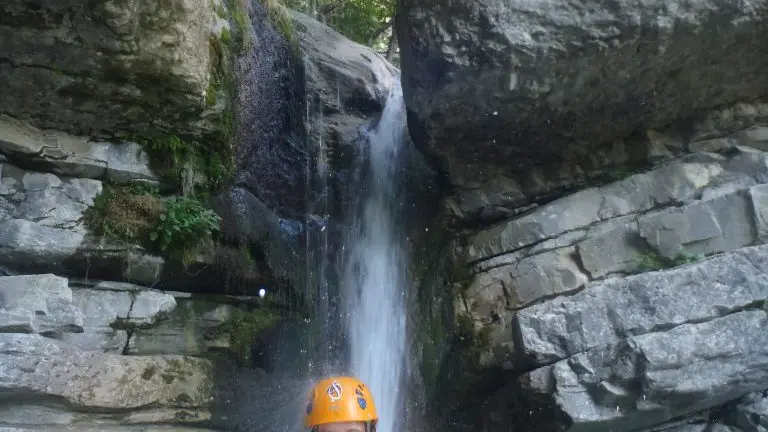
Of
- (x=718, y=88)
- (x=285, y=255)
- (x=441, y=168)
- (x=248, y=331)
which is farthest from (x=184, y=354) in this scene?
(x=718, y=88)

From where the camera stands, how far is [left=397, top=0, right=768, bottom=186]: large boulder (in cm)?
558

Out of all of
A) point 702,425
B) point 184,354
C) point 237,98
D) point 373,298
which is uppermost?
point 237,98

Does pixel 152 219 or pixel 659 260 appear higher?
pixel 152 219

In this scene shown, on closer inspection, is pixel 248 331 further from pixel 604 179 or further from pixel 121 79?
pixel 604 179

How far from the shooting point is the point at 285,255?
6770 mm

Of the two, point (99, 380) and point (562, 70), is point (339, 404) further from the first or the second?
point (562, 70)

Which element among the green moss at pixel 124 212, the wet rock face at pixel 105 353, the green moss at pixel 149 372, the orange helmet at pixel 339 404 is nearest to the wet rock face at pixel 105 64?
the green moss at pixel 124 212

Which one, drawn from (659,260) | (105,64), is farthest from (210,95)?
(659,260)

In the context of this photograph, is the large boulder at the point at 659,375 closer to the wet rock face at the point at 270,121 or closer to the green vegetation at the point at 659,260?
the green vegetation at the point at 659,260

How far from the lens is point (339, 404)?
3912 millimetres

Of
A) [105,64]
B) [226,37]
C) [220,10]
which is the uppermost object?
[220,10]

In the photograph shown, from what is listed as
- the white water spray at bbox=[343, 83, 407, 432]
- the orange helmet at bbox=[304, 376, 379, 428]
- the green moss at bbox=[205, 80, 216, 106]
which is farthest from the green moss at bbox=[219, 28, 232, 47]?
the orange helmet at bbox=[304, 376, 379, 428]

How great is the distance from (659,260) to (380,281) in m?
3.15

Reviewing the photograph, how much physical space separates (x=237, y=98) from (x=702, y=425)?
17.3ft
